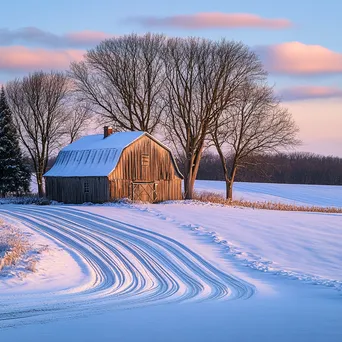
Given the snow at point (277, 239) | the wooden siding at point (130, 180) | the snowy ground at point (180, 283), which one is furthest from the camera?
the wooden siding at point (130, 180)

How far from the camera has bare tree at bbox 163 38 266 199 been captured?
48.4 meters

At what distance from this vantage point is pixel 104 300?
11.8 meters

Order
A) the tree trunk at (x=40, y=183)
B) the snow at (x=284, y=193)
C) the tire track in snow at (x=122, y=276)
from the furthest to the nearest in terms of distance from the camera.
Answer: the snow at (x=284, y=193)
the tree trunk at (x=40, y=183)
the tire track in snow at (x=122, y=276)

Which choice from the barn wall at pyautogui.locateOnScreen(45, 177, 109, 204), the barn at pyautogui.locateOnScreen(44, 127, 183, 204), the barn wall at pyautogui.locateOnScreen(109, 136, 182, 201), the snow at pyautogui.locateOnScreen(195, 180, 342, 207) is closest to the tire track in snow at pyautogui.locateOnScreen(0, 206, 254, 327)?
the barn wall at pyautogui.locateOnScreen(45, 177, 109, 204)

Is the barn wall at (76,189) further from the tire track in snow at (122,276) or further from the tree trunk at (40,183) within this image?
the tire track in snow at (122,276)

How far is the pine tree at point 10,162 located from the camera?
49.6m

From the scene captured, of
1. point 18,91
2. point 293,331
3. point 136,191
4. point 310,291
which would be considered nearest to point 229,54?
point 136,191

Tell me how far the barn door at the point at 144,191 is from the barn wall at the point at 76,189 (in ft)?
8.49

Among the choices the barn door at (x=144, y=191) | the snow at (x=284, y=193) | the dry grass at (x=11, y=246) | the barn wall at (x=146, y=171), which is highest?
the barn wall at (x=146, y=171)

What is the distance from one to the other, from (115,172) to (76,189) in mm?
3832

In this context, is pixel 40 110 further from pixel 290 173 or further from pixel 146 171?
pixel 290 173

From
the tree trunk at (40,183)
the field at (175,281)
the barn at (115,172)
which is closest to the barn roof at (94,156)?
the barn at (115,172)

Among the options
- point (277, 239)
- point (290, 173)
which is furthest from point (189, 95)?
point (290, 173)

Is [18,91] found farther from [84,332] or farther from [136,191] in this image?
[84,332]
